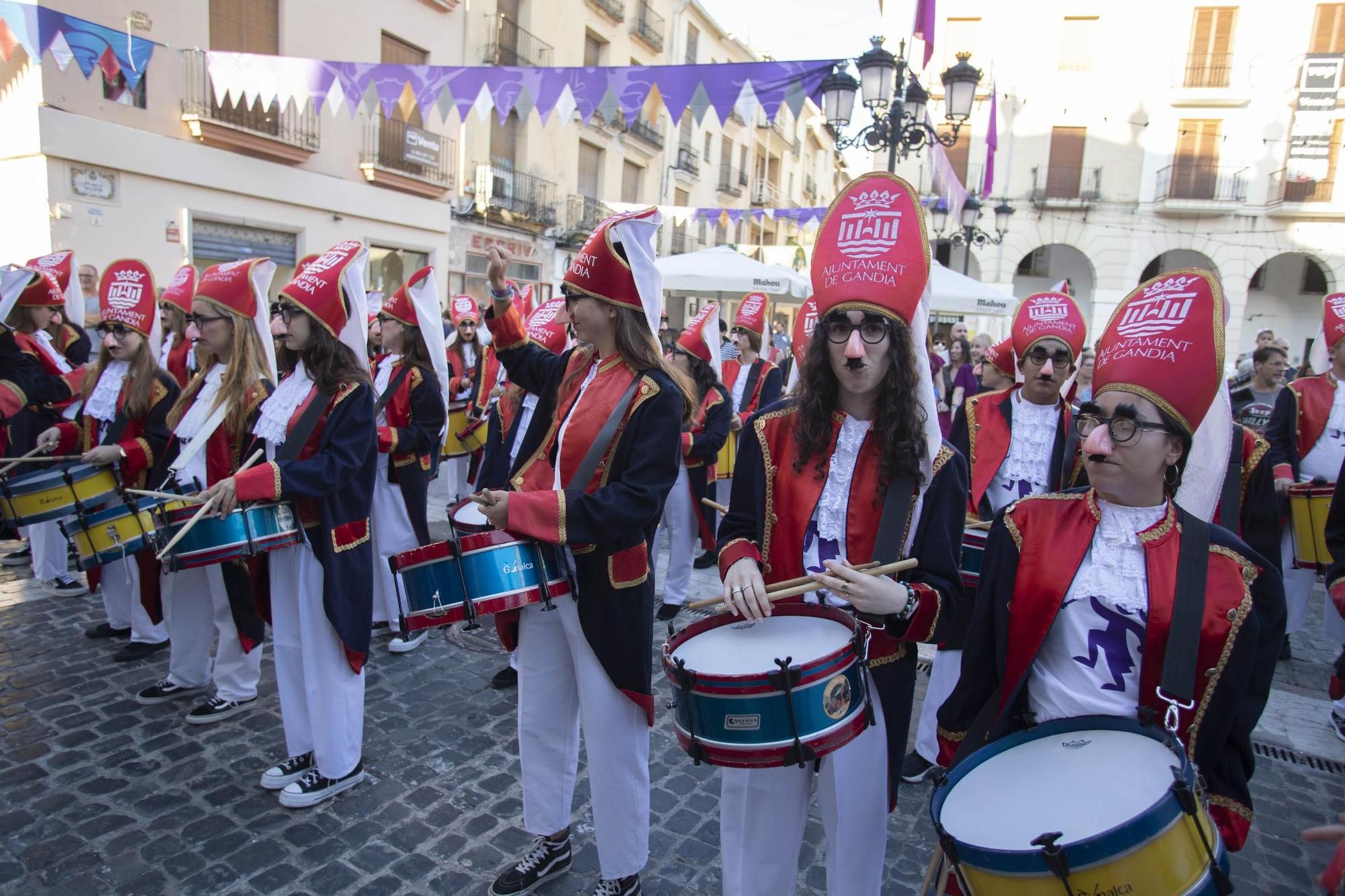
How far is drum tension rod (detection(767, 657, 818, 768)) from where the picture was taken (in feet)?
6.73

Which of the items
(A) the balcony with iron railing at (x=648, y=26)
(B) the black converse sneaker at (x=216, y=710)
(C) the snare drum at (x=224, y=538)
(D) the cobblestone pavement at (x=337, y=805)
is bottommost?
(D) the cobblestone pavement at (x=337, y=805)

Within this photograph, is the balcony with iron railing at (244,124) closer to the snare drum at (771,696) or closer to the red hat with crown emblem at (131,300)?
the red hat with crown emblem at (131,300)

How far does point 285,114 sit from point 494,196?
6.96 m

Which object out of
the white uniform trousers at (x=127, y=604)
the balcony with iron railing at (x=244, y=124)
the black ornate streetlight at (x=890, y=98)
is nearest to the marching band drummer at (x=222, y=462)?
the white uniform trousers at (x=127, y=604)

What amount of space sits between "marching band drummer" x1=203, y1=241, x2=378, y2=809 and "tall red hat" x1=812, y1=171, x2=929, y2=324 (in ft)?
7.42

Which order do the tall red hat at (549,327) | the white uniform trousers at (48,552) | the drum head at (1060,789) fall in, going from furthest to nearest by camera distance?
the white uniform trousers at (48,552) → the tall red hat at (549,327) → the drum head at (1060,789)

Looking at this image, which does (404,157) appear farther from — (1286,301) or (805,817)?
(1286,301)

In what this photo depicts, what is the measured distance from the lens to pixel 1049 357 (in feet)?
15.1

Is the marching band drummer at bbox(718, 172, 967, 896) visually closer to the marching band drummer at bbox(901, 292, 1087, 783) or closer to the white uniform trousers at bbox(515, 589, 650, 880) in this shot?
the white uniform trousers at bbox(515, 589, 650, 880)

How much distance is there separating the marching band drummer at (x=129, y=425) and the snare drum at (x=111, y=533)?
0.45 m

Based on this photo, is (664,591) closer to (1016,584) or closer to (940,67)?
(1016,584)

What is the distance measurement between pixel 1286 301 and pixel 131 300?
1361 inches

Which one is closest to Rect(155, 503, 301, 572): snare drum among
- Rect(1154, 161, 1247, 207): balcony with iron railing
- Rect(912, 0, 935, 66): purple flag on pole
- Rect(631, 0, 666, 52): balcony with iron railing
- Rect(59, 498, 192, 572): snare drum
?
Rect(59, 498, 192, 572): snare drum

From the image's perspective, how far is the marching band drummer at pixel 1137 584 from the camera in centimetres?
203
